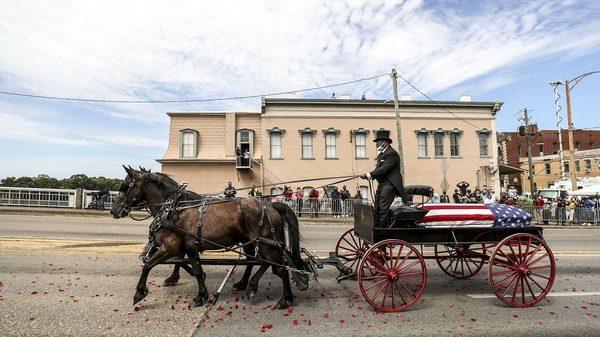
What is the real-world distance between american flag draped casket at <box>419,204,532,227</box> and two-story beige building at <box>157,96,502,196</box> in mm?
21771

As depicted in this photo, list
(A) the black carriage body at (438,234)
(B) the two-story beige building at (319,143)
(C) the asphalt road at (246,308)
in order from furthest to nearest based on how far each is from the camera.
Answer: (B) the two-story beige building at (319,143)
(A) the black carriage body at (438,234)
(C) the asphalt road at (246,308)

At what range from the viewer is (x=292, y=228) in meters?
6.07

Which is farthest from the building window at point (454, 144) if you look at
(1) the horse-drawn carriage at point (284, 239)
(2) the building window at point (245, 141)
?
(1) the horse-drawn carriage at point (284, 239)

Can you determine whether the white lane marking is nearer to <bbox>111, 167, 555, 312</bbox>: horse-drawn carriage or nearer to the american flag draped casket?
<bbox>111, 167, 555, 312</bbox>: horse-drawn carriage

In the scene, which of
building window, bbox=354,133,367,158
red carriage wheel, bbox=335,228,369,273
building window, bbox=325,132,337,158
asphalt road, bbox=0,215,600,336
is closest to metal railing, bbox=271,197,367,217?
building window, bbox=325,132,337,158

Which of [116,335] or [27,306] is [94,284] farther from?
[116,335]

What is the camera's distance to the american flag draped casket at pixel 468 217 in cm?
597

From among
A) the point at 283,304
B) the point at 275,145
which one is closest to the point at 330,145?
the point at 275,145

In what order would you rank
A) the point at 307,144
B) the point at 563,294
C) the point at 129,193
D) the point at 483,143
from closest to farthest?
the point at 563,294 < the point at 129,193 < the point at 307,144 < the point at 483,143

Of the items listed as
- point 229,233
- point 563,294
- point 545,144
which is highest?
point 545,144

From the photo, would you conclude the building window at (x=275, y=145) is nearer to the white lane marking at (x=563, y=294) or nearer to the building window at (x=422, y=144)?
the building window at (x=422, y=144)

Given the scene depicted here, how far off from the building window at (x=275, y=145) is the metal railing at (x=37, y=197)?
1400cm

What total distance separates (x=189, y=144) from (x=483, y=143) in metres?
24.1

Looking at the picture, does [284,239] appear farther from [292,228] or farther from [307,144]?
[307,144]
